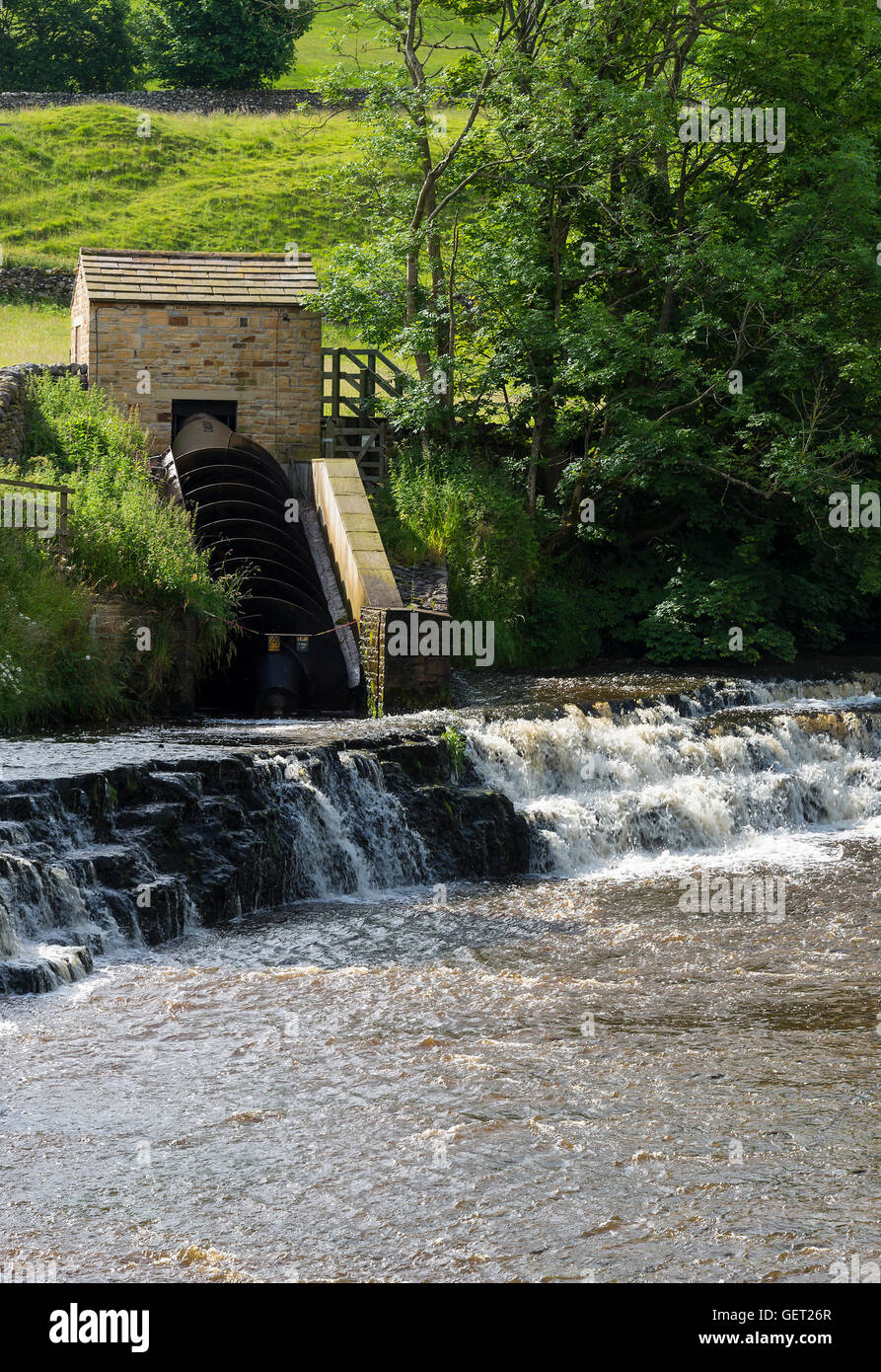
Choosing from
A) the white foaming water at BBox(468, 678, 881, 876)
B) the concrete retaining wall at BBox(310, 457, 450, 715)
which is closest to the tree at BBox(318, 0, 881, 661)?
the concrete retaining wall at BBox(310, 457, 450, 715)

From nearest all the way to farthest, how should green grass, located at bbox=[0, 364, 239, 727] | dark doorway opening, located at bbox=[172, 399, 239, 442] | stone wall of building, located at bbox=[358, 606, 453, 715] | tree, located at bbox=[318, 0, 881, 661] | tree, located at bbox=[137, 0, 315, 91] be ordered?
1. green grass, located at bbox=[0, 364, 239, 727]
2. stone wall of building, located at bbox=[358, 606, 453, 715]
3. tree, located at bbox=[318, 0, 881, 661]
4. dark doorway opening, located at bbox=[172, 399, 239, 442]
5. tree, located at bbox=[137, 0, 315, 91]

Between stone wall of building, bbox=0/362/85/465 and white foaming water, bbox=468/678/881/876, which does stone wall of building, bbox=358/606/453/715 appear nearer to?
white foaming water, bbox=468/678/881/876

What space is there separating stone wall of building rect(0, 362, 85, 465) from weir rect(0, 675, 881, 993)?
749 centimetres

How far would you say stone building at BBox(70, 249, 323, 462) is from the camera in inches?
872

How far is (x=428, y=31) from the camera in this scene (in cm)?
2398

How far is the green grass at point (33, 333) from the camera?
27938 mm

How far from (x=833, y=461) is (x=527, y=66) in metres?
7.09

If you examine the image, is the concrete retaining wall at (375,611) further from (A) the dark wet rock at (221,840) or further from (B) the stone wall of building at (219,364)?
(B) the stone wall of building at (219,364)

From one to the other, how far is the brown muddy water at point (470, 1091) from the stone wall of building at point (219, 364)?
11.3 metres

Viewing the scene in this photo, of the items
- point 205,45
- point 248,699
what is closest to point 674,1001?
point 248,699

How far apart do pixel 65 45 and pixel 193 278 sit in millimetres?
39055

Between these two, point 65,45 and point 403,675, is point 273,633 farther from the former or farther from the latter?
point 65,45

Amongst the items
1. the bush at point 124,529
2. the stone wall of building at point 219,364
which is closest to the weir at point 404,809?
the bush at point 124,529
